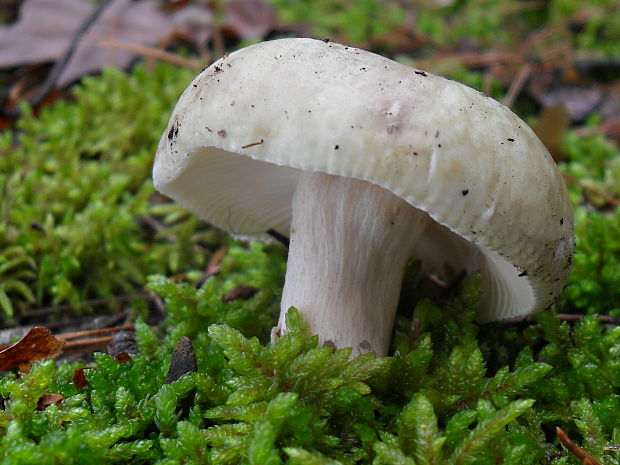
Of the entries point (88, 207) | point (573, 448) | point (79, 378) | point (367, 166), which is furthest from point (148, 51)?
point (573, 448)

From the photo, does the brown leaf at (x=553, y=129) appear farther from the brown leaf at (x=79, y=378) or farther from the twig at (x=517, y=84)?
the brown leaf at (x=79, y=378)

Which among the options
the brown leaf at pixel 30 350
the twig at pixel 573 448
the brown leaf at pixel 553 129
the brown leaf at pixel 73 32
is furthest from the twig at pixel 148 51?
the twig at pixel 573 448

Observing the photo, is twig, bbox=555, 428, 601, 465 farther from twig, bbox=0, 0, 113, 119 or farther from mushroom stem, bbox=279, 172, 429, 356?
twig, bbox=0, 0, 113, 119

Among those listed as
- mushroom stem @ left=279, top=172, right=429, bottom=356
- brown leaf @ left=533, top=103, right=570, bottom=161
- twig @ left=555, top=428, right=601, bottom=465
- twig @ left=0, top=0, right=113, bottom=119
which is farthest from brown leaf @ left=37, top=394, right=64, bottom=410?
brown leaf @ left=533, top=103, right=570, bottom=161

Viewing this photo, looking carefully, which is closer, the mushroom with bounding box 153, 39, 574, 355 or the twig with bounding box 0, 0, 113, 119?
the mushroom with bounding box 153, 39, 574, 355

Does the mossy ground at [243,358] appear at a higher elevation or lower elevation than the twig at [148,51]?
lower

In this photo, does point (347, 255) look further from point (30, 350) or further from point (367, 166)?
point (30, 350)
